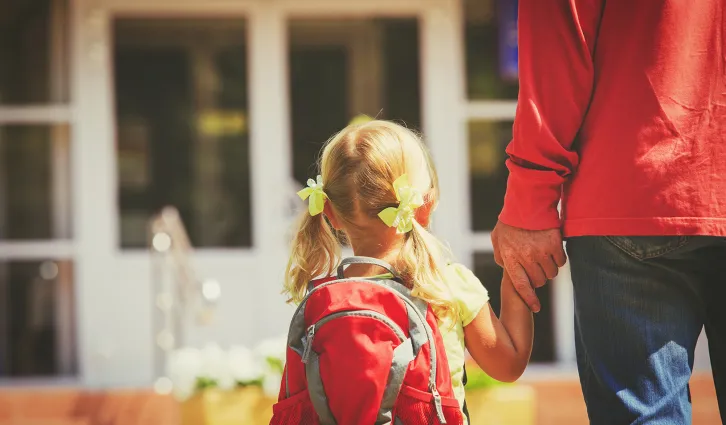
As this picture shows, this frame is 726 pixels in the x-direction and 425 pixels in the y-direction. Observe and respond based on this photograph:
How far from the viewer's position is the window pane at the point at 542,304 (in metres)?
5.82

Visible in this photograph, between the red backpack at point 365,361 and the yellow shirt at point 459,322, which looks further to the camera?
the yellow shirt at point 459,322

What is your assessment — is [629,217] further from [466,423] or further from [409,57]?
[409,57]

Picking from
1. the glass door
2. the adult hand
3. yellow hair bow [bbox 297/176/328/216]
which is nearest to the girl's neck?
yellow hair bow [bbox 297/176/328/216]

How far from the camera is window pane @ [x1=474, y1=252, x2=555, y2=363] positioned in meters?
5.82

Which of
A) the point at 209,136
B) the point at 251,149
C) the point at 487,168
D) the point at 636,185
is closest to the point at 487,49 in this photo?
the point at 487,168

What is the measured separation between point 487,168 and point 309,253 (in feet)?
12.4

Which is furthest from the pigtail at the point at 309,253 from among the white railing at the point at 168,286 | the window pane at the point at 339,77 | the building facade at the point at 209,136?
the window pane at the point at 339,77

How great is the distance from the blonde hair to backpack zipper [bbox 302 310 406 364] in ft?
0.35

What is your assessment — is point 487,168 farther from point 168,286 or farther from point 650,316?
point 650,316

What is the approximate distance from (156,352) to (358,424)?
11.7ft

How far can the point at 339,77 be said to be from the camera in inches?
238

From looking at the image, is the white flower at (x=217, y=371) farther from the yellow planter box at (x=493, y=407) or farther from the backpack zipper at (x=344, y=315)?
the backpack zipper at (x=344, y=315)

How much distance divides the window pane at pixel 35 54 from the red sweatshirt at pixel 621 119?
424 cm

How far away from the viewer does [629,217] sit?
181cm
